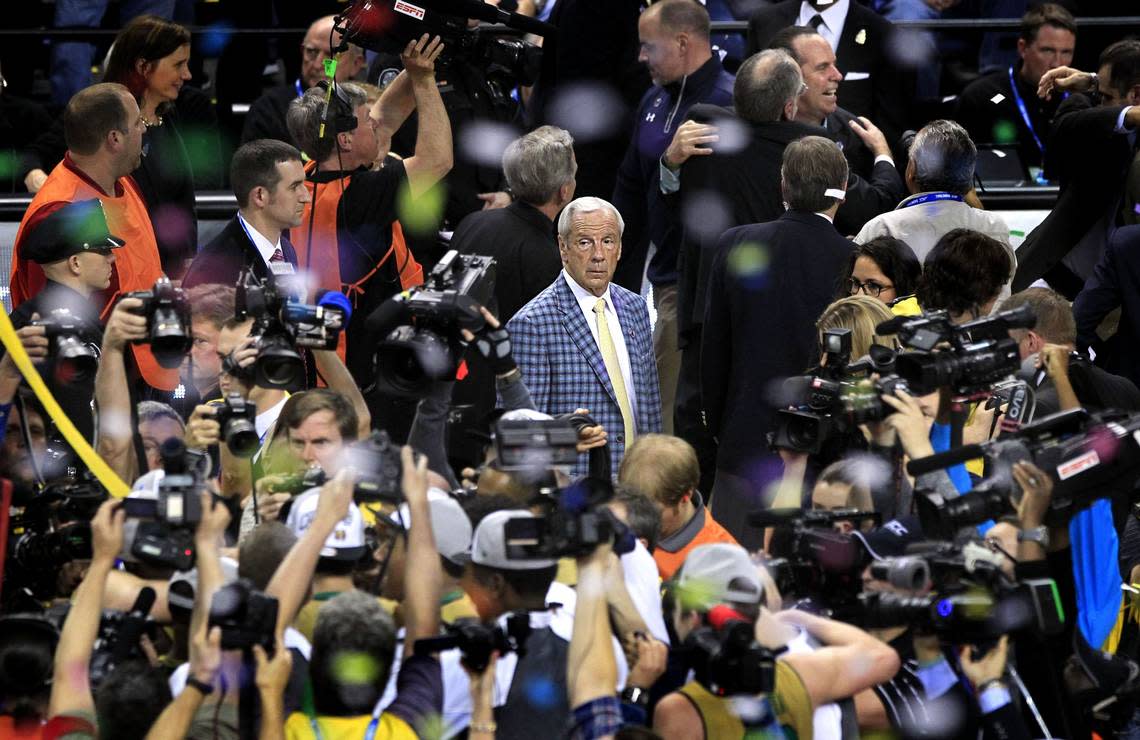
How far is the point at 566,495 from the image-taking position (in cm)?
469

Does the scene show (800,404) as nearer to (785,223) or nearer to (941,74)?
(785,223)

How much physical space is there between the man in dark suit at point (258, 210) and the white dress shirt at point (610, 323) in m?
1.05

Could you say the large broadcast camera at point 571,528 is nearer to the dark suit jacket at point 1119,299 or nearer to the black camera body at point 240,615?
the black camera body at point 240,615

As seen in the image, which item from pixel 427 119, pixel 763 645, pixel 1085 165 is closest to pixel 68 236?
pixel 427 119

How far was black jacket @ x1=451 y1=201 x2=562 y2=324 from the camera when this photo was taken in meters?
7.52

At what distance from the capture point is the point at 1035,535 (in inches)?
196

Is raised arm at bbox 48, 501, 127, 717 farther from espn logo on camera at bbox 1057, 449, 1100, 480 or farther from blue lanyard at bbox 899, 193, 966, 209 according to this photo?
blue lanyard at bbox 899, 193, 966, 209

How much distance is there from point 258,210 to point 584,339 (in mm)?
1299

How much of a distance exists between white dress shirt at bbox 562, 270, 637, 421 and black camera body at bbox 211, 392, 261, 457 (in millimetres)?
1876

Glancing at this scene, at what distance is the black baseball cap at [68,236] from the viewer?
646cm

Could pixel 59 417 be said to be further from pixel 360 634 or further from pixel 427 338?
pixel 360 634

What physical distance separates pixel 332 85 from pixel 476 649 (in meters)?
3.27

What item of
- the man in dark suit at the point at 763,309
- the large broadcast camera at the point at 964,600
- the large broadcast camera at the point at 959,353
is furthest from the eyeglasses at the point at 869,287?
the large broadcast camera at the point at 964,600

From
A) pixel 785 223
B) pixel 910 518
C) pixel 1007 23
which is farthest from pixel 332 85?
pixel 1007 23
